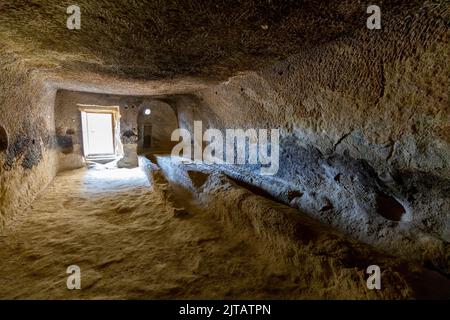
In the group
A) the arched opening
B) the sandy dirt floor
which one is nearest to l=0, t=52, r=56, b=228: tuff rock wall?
the sandy dirt floor

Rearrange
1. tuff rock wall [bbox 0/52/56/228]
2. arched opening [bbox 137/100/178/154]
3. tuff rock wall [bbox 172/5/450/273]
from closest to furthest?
tuff rock wall [bbox 172/5/450/273]
tuff rock wall [bbox 0/52/56/228]
arched opening [bbox 137/100/178/154]

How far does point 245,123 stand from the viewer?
182 inches

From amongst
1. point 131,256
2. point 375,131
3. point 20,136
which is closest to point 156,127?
point 20,136

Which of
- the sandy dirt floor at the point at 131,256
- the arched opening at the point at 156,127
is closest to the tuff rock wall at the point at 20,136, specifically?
the sandy dirt floor at the point at 131,256

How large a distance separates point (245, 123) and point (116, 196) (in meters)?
2.93

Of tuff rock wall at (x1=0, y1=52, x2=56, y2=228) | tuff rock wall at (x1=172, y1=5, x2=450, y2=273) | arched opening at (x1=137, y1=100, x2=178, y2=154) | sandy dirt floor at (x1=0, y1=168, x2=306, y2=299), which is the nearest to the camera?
tuff rock wall at (x1=172, y1=5, x2=450, y2=273)

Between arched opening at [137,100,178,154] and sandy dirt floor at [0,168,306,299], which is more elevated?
arched opening at [137,100,178,154]

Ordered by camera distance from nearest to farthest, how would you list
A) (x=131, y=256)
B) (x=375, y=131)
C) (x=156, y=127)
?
(x=375, y=131), (x=131, y=256), (x=156, y=127)

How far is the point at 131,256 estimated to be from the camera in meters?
2.51

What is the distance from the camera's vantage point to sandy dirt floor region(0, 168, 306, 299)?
1.99m

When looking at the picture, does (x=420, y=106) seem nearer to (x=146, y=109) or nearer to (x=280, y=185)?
(x=280, y=185)

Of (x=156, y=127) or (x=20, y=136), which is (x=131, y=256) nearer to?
(x=20, y=136)

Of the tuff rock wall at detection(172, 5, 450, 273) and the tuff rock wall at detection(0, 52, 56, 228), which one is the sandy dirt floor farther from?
the tuff rock wall at detection(172, 5, 450, 273)
